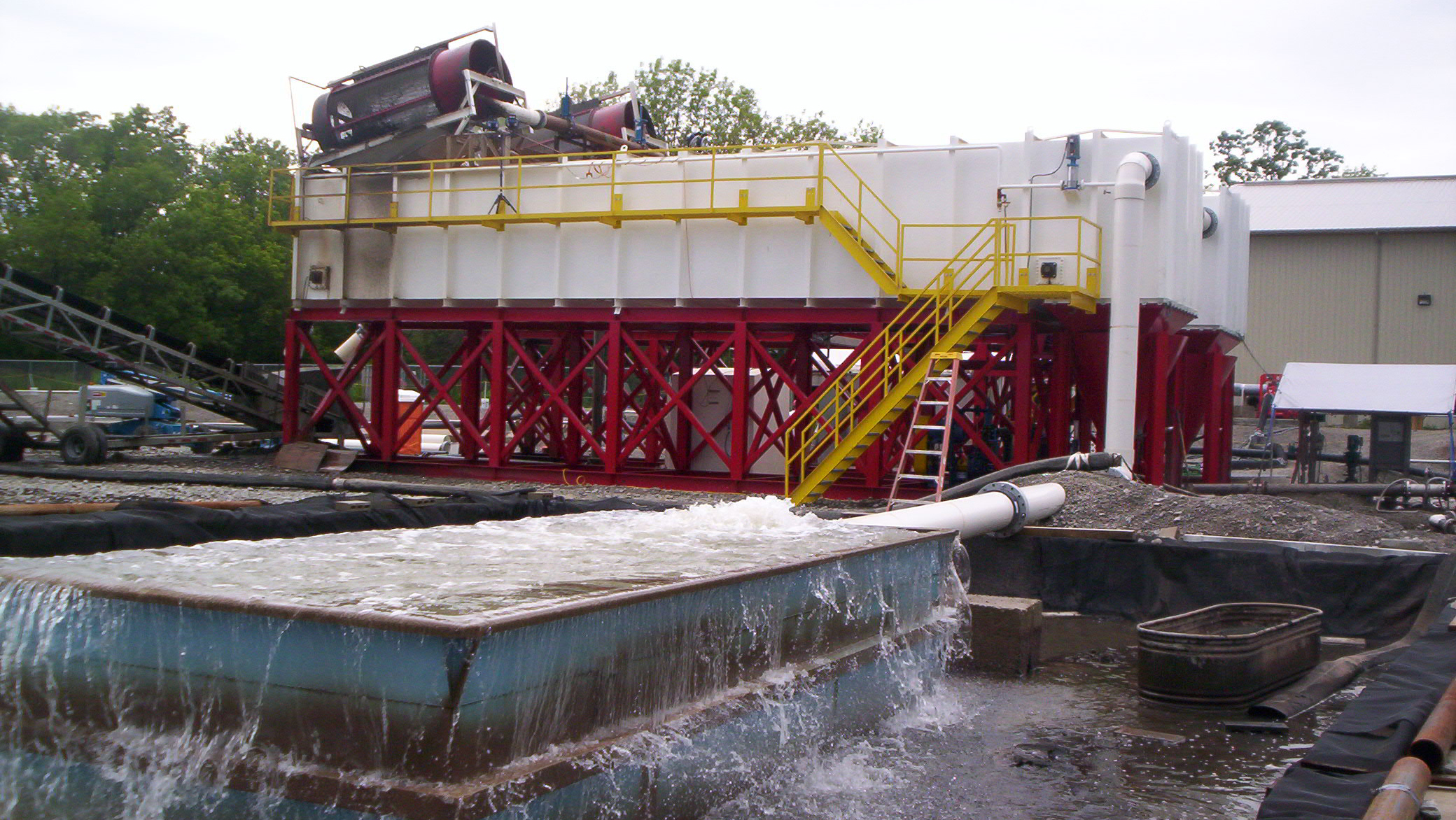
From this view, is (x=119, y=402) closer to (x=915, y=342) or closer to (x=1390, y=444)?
(x=915, y=342)

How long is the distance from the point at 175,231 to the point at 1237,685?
48680 mm

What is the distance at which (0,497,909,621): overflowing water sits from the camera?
216 inches

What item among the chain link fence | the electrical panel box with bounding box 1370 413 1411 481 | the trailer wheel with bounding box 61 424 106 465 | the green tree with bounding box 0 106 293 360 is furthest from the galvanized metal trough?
the green tree with bounding box 0 106 293 360

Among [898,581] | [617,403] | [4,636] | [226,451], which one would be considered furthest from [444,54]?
[4,636]

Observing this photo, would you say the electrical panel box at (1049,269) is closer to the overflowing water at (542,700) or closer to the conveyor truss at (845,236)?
the conveyor truss at (845,236)

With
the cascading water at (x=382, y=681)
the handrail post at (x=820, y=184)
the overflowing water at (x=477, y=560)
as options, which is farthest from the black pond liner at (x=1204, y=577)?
the cascading water at (x=382, y=681)

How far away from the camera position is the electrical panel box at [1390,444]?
21703 millimetres

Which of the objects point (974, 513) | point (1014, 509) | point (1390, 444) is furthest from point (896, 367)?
point (1390, 444)

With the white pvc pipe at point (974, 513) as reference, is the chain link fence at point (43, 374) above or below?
above

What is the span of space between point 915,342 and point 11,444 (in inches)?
611

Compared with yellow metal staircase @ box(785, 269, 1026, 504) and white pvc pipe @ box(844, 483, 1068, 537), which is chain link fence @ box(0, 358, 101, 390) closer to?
yellow metal staircase @ box(785, 269, 1026, 504)

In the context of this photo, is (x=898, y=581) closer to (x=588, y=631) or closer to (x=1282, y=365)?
(x=588, y=631)

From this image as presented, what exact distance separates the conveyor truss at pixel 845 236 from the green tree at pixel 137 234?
1150 inches

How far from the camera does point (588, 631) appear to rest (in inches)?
213
